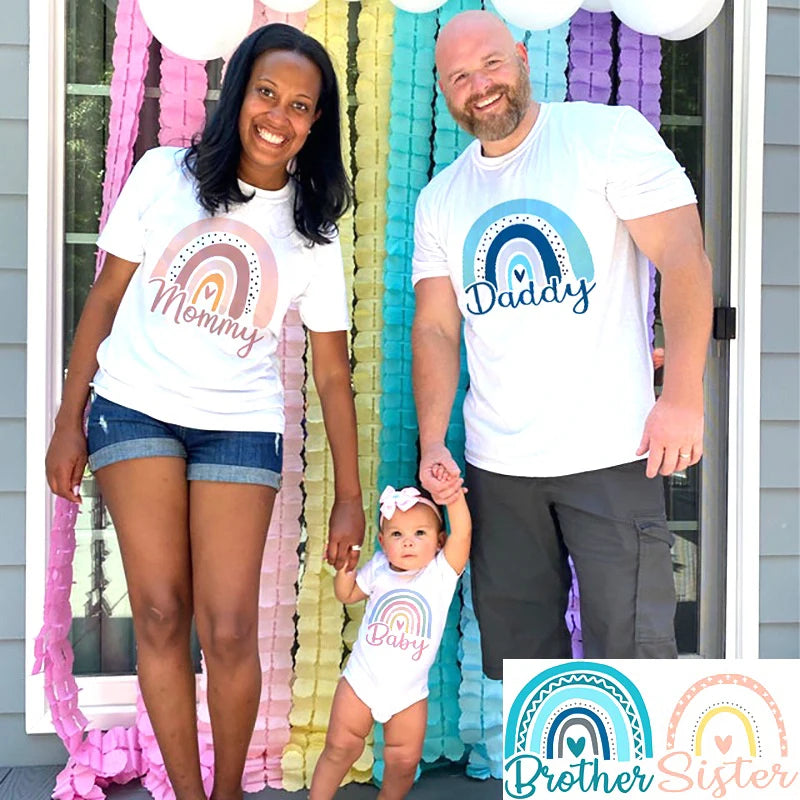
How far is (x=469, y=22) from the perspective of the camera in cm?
191

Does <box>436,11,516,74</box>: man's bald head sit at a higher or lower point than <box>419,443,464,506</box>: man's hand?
higher

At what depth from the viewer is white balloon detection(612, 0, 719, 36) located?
209cm

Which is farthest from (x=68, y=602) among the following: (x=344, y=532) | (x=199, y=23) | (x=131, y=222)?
(x=199, y=23)

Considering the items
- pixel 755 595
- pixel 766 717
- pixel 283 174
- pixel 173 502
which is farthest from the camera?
pixel 755 595

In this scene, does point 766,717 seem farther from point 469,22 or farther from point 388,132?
point 388,132

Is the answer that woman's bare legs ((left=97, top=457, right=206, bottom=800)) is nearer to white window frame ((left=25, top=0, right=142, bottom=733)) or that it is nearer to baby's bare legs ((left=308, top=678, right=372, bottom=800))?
baby's bare legs ((left=308, top=678, right=372, bottom=800))

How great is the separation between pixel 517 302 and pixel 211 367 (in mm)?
651

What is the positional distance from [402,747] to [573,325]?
1052 millimetres

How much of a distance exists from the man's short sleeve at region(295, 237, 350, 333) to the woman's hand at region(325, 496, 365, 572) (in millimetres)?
410

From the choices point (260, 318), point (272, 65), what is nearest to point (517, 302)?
point (260, 318)

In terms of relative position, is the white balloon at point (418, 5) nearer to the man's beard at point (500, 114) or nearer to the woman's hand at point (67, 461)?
the man's beard at point (500, 114)

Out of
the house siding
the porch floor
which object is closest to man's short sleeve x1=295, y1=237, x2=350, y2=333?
the porch floor

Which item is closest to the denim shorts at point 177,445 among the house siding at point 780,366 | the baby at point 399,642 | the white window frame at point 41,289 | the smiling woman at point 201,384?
the smiling woman at point 201,384

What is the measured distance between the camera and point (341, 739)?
2.07 metres
